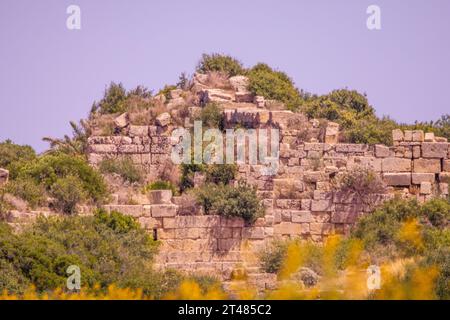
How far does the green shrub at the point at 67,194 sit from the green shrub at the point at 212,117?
550cm

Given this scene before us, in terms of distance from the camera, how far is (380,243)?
146ft

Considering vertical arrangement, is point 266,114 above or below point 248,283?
above

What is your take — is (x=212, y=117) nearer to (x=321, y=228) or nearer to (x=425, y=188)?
(x=321, y=228)

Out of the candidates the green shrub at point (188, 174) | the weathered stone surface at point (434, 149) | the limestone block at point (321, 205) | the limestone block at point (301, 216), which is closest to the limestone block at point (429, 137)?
the weathered stone surface at point (434, 149)

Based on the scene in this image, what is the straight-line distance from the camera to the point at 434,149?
48969 millimetres

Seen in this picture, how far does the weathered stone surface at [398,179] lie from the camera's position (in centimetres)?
4828

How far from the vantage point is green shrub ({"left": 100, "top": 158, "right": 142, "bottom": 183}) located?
49.2 m

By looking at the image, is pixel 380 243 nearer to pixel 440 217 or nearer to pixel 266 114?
pixel 440 217

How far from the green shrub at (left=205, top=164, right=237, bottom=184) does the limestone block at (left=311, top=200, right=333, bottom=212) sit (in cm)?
196

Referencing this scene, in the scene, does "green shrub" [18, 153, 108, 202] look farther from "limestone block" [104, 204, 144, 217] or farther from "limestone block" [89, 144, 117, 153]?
"limestone block" [89, 144, 117, 153]

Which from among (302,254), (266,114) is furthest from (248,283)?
(266,114)

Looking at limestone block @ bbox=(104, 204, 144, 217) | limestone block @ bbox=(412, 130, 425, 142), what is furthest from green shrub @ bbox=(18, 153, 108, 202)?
limestone block @ bbox=(412, 130, 425, 142)
